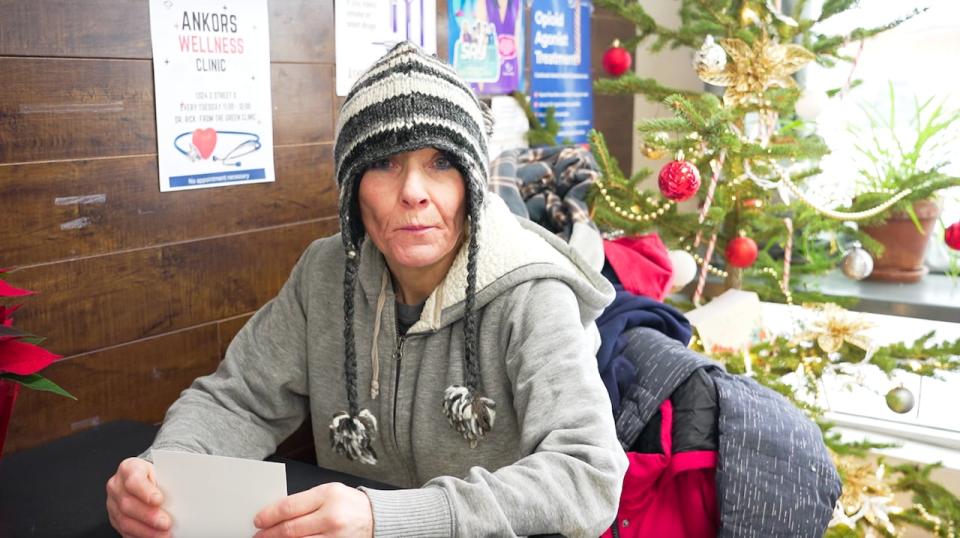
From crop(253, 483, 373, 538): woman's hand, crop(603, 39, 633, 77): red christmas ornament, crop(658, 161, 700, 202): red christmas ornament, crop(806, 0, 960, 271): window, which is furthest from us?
crop(806, 0, 960, 271): window

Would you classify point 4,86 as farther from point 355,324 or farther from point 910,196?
point 910,196

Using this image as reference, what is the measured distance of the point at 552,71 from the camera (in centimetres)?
304

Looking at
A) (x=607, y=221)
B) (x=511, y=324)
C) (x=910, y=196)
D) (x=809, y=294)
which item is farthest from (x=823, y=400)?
(x=511, y=324)

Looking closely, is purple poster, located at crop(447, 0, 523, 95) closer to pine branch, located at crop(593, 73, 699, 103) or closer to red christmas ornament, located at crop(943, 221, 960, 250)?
pine branch, located at crop(593, 73, 699, 103)

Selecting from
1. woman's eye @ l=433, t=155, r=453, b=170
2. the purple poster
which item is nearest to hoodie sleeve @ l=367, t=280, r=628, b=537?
woman's eye @ l=433, t=155, r=453, b=170

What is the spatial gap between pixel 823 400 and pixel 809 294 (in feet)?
1.05

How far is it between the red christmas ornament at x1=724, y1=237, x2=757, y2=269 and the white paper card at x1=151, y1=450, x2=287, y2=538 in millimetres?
1666

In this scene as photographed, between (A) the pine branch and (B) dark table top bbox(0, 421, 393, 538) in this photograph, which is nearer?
(B) dark table top bbox(0, 421, 393, 538)

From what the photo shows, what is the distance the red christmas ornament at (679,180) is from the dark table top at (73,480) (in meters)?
1.15

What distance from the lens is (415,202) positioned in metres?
1.40

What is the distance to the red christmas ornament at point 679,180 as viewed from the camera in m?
2.21

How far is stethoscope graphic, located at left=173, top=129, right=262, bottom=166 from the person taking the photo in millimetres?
1802

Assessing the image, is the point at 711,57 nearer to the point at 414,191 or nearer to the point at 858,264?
the point at 858,264

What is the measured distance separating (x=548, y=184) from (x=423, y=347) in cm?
68
